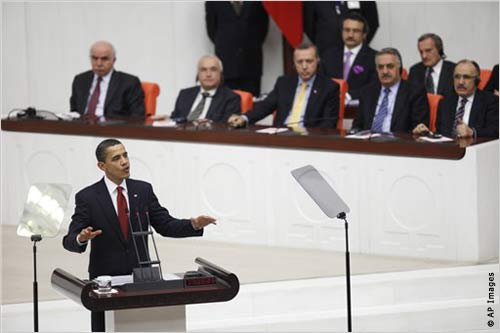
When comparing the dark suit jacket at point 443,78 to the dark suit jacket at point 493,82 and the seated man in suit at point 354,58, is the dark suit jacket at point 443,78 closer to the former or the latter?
the dark suit jacket at point 493,82

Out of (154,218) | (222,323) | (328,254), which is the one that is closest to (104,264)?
(154,218)

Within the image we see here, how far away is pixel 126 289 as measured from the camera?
21.8ft

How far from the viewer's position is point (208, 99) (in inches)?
425

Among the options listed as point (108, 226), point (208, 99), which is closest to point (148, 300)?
point (108, 226)

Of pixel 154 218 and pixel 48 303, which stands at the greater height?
pixel 154 218

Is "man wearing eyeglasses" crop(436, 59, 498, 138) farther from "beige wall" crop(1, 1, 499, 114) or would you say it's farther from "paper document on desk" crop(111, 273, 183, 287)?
"paper document on desk" crop(111, 273, 183, 287)

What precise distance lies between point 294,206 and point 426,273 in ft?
4.25

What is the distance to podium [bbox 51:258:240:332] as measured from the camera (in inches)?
258

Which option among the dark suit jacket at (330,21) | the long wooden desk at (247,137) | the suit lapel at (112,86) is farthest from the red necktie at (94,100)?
the dark suit jacket at (330,21)

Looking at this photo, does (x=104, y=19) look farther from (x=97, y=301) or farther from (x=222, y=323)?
(x=97, y=301)

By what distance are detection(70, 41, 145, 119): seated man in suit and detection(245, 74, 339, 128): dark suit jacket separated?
3.37 ft

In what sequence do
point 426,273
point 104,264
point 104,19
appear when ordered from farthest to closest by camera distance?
1. point 104,19
2. point 426,273
3. point 104,264

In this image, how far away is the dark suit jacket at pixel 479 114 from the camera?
9.84 meters

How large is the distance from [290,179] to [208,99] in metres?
1.18
